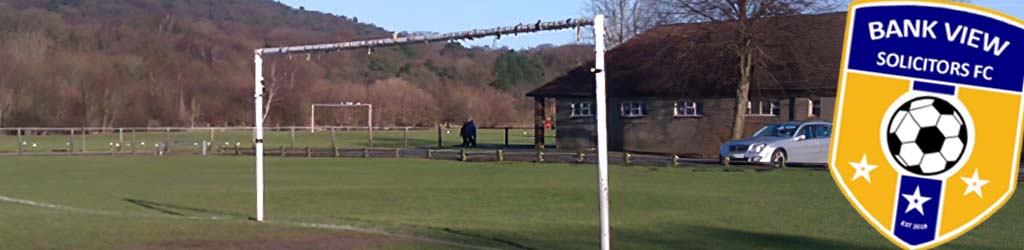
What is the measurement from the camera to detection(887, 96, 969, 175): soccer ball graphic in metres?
3.71

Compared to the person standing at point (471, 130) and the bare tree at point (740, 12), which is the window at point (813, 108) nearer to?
the bare tree at point (740, 12)

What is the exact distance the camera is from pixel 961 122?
3.77 meters

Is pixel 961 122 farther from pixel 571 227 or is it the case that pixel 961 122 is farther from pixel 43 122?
pixel 43 122

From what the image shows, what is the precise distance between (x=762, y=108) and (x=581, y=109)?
878 cm

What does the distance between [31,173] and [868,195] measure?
3586cm

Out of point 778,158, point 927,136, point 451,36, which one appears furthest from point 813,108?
point 927,136

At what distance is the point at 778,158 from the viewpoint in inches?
1272

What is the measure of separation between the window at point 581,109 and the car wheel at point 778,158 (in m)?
20.5

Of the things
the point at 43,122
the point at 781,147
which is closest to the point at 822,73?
the point at 781,147

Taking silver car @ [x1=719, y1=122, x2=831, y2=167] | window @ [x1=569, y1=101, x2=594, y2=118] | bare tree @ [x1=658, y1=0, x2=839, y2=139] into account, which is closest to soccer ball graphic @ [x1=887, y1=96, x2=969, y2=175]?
silver car @ [x1=719, y1=122, x2=831, y2=167]

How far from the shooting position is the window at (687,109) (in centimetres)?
4947

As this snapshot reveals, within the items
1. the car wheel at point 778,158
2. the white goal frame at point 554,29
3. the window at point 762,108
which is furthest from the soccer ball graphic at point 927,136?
the window at point 762,108

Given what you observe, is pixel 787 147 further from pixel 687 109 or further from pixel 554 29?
pixel 554 29

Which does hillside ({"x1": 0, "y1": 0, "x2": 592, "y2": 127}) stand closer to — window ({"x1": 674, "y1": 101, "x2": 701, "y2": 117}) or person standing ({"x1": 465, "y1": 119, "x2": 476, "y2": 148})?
person standing ({"x1": 465, "y1": 119, "x2": 476, "y2": 148})
